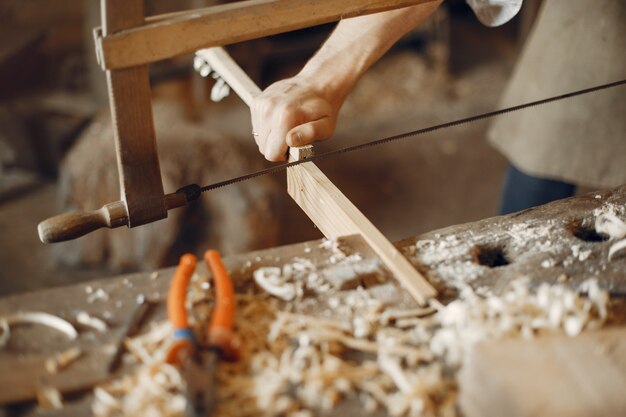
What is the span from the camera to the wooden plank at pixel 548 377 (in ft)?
3.21

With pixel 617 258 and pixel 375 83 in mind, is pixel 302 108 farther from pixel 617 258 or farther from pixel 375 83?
pixel 375 83

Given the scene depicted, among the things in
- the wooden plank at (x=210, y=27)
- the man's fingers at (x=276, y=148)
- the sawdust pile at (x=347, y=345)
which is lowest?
the sawdust pile at (x=347, y=345)

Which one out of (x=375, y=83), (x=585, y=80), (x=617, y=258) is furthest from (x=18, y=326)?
(x=375, y=83)

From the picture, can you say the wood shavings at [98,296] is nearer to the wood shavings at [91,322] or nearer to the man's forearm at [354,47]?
the wood shavings at [91,322]

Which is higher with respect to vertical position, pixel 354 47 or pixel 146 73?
pixel 354 47

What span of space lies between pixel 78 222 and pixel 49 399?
34 cm

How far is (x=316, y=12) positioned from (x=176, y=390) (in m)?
0.71

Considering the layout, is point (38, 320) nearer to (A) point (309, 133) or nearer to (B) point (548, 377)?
(A) point (309, 133)

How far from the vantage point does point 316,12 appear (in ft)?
4.30

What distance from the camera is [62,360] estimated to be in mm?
1143

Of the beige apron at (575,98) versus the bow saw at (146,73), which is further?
the beige apron at (575,98)

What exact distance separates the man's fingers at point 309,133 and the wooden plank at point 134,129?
413 millimetres

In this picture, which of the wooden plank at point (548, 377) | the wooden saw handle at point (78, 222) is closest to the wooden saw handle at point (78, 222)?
the wooden saw handle at point (78, 222)

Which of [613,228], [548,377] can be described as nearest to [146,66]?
[548,377]
